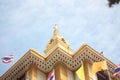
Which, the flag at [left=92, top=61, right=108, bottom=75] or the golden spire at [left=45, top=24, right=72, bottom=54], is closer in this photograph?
the flag at [left=92, top=61, right=108, bottom=75]

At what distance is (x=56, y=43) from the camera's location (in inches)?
1004

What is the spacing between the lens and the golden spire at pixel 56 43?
1005 inches

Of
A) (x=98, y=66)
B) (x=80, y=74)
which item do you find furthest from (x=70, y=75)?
(x=98, y=66)

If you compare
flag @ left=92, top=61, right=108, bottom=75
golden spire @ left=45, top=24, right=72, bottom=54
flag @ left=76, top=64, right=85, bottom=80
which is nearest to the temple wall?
flag @ left=76, top=64, right=85, bottom=80

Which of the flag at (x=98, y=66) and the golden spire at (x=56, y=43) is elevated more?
the golden spire at (x=56, y=43)

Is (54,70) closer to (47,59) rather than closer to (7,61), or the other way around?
(47,59)

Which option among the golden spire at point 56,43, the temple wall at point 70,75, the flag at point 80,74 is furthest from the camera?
the golden spire at point 56,43

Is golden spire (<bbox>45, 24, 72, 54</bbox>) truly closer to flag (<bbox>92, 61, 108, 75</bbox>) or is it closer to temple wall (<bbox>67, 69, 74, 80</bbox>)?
temple wall (<bbox>67, 69, 74, 80</bbox>)

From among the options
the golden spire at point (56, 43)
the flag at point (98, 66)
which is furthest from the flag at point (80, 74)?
the golden spire at point (56, 43)

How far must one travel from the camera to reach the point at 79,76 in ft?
66.0

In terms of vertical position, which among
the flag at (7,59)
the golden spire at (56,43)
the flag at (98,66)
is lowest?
the flag at (98,66)

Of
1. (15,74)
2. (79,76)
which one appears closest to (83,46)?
(79,76)

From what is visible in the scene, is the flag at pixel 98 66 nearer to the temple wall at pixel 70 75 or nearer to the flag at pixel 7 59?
the temple wall at pixel 70 75

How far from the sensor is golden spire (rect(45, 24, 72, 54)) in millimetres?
25533
